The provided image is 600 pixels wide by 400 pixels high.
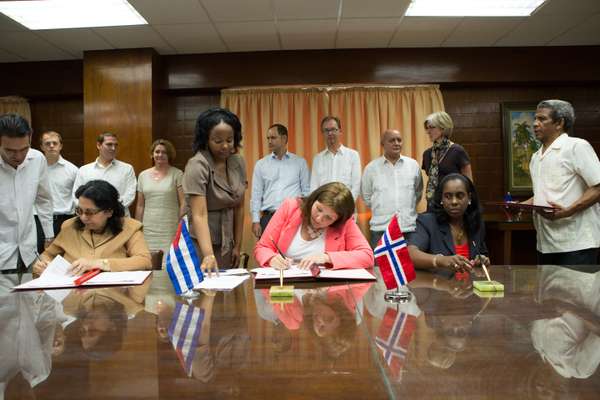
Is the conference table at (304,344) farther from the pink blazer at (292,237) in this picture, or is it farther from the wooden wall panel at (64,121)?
the wooden wall panel at (64,121)

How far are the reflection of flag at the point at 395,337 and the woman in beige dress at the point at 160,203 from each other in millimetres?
3318

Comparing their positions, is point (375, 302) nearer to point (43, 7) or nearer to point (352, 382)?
point (352, 382)

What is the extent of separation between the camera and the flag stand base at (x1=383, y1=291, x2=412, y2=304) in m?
1.49

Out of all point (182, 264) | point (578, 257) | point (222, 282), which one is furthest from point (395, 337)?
point (578, 257)

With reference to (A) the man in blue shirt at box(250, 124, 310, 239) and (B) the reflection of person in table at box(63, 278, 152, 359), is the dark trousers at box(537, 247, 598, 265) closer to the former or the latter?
(B) the reflection of person in table at box(63, 278, 152, 359)

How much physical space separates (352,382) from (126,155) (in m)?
4.93

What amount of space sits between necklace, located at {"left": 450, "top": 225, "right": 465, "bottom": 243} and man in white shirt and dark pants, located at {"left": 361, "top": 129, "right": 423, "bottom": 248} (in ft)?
5.39

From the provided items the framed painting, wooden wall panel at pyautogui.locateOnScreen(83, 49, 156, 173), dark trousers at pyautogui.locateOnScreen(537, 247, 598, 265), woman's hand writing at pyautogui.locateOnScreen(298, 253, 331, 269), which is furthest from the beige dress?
the framed painting

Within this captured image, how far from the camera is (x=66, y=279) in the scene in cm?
191

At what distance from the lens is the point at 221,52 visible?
5520mm

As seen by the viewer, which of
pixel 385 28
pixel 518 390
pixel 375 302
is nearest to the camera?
pixel 518 390

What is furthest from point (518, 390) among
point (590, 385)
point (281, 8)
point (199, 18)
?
point (199, 18)

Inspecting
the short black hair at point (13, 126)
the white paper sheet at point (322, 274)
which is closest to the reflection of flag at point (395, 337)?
the white paper sheet at point (322, 274)

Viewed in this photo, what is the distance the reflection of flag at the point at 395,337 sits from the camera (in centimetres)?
92
